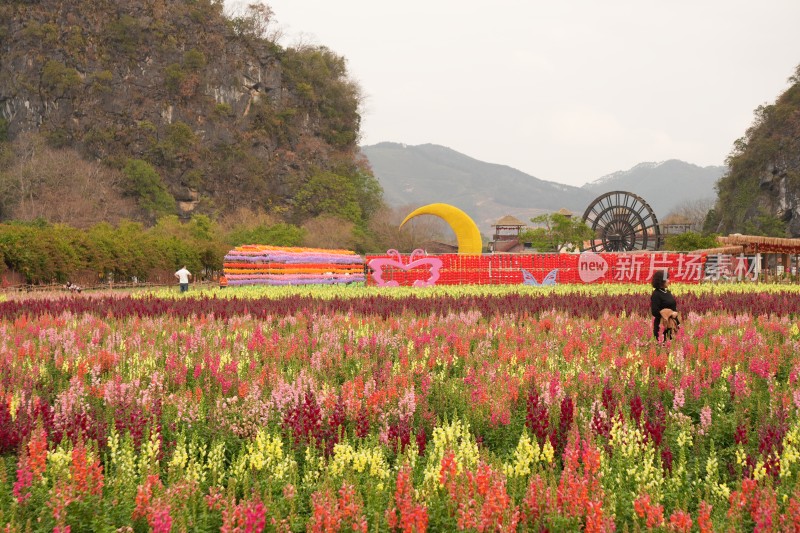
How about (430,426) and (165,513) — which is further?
(430,426)

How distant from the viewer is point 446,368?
8422 mm

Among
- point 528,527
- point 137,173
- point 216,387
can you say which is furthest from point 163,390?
point 137,173

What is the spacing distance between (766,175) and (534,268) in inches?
3271

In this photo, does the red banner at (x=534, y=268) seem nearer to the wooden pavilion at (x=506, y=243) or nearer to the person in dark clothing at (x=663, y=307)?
the person in dark clothing at (x=663, y=307)

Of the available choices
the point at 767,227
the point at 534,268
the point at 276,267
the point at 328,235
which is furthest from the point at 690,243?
the point at 276,267

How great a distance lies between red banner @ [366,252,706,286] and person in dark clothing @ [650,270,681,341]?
16.8 meters

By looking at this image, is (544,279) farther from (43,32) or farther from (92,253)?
(43,32)

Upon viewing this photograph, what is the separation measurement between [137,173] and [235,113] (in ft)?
68.7

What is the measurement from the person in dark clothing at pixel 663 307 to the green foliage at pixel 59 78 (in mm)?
94891

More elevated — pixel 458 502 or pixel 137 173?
pixel 137 173

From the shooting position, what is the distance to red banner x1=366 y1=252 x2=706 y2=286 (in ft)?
89.6

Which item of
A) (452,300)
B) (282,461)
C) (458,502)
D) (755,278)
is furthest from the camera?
(755,278)

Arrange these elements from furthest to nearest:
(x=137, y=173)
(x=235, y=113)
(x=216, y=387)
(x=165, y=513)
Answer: (x=235, y=113), (x=137, y=173), (x=216, y=387), (x=165, y=513)

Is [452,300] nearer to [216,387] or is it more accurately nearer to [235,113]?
[216,387]
